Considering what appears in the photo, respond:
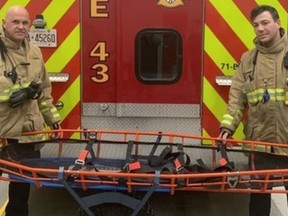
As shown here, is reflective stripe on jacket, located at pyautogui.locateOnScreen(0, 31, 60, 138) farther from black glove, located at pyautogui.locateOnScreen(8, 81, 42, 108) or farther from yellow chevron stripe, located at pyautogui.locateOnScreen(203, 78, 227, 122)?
yellow chevron stripe, located at pyautogui.locateOnScreen(203, 78, 227, 122)

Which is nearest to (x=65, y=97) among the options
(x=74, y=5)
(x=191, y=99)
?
(x=74, y=5)

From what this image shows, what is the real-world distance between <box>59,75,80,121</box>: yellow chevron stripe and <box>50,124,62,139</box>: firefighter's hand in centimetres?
15

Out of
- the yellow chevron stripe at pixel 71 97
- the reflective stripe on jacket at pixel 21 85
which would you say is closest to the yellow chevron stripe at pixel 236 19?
the yellow chevron stripe at pixel 71 97

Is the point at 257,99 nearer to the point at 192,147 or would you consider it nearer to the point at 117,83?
the point at 192,147

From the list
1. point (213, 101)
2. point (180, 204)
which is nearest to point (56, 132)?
point (213, 101)

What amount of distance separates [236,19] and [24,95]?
152 centimetres

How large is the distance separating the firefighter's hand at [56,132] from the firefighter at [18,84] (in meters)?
0.10

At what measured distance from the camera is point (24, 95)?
11.1 feet

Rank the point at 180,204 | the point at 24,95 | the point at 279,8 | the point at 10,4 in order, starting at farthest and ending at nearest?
1. the point at 180,204
2. the point at 10,4
3. the point at 279,8
4. the point at 24,95

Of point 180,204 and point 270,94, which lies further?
point 180,204

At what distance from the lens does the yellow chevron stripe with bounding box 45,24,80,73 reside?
12.8ft

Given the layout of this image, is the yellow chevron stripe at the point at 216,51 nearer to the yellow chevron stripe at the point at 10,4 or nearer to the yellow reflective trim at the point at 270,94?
the yellow reflective trim at the point at 270,94

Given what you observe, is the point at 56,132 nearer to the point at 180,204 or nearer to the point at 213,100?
the point at 213,100

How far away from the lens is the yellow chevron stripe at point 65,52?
390 centimetres
